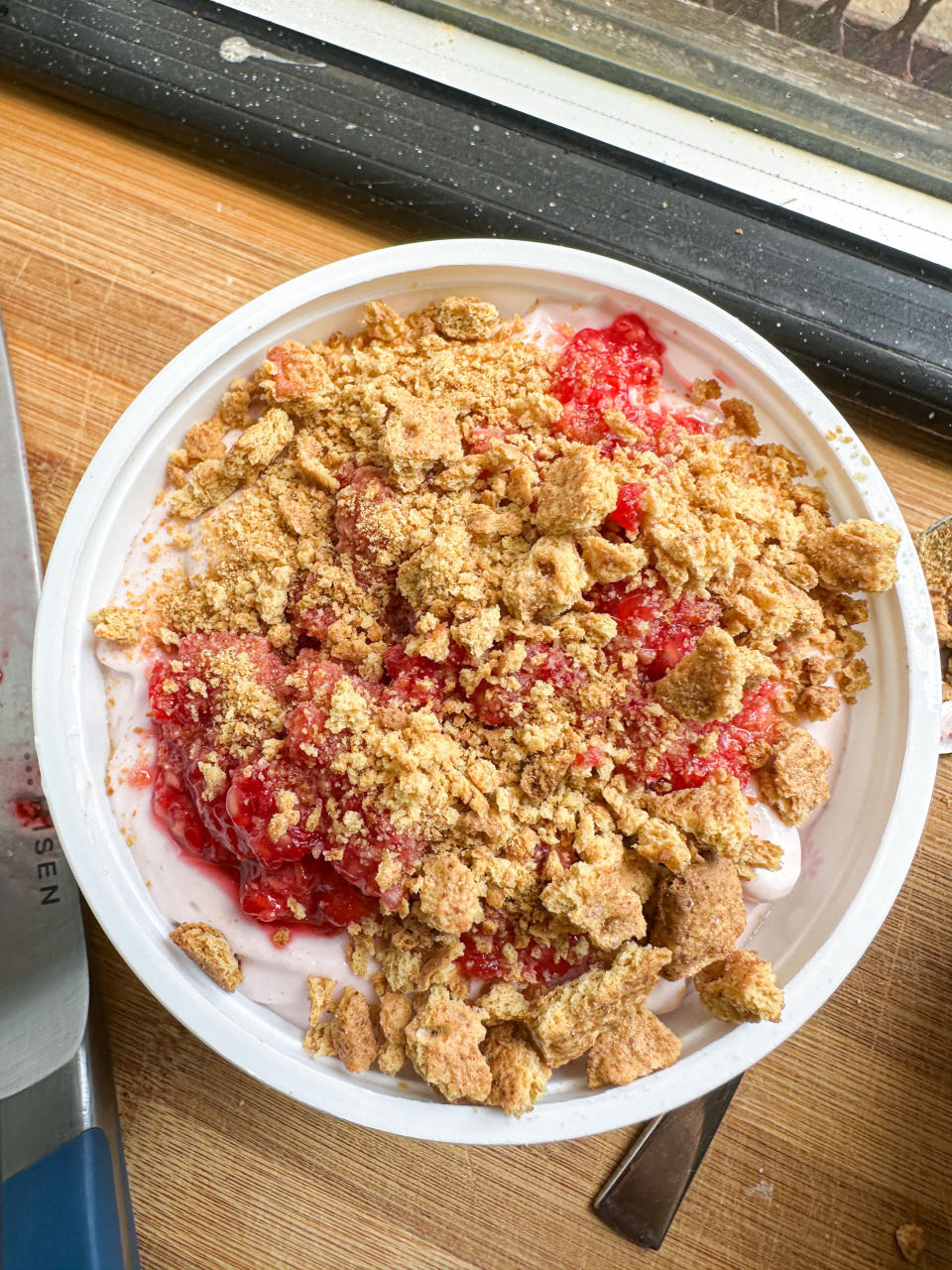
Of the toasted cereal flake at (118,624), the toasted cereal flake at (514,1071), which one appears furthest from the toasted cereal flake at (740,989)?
the toasted cereal flake at (118,624)

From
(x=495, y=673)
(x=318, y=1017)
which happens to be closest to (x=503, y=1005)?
(x=318, y=1017)

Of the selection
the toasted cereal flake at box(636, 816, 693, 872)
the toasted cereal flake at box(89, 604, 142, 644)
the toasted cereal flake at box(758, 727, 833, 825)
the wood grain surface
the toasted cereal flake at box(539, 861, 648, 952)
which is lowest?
the wood grain surface

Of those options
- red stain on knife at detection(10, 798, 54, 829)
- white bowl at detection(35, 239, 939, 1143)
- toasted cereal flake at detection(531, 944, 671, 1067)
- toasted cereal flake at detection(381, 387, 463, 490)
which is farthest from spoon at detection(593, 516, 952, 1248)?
red stain on knife at detection(10, 798, 54, 829)

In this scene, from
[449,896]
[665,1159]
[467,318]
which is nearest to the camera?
[449,896]

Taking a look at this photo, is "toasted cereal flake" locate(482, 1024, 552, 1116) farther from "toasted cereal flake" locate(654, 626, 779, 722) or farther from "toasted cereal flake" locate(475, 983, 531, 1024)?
"toasted cereal flake" locate(654, 626, 779, 722)

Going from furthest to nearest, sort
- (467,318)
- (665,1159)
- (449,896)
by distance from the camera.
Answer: (665,1159) < (467,318) < (449,896)

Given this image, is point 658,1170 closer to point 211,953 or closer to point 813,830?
point 813,830
